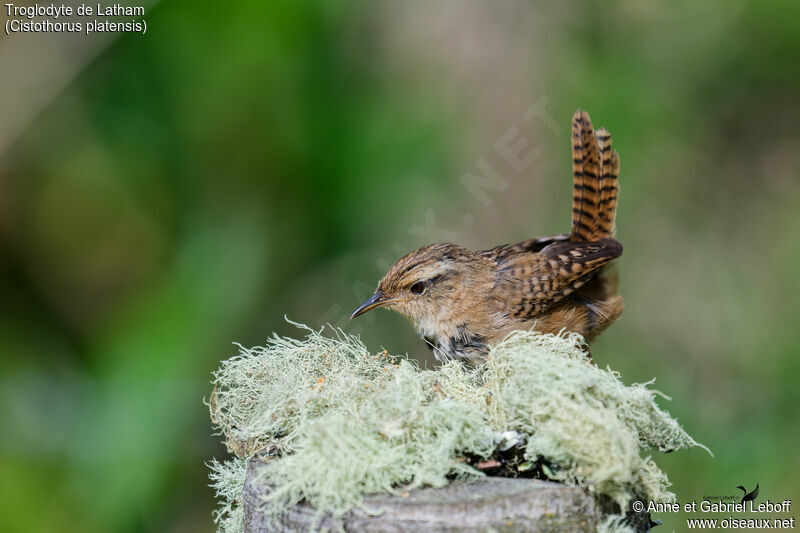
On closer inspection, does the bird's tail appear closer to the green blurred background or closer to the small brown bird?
the small brown bird

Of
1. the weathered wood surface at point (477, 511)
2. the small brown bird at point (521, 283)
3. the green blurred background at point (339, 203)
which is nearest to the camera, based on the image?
the weathered wood surface at point (477, 511)

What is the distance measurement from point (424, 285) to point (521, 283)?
0.50 meters

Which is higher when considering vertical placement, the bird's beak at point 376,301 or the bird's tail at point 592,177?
the bird's tail at point 592,177

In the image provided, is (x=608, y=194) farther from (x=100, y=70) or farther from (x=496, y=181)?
(x=100, y=70)

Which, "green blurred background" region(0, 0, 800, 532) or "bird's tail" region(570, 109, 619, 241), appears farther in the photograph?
"green blurred background" region(0, 0, 800, 532)

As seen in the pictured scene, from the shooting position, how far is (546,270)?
3.56 metres

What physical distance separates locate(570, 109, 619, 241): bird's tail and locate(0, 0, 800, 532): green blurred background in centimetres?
160

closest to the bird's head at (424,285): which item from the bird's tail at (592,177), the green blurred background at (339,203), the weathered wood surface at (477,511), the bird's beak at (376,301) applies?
the bird's beak at (376,301)

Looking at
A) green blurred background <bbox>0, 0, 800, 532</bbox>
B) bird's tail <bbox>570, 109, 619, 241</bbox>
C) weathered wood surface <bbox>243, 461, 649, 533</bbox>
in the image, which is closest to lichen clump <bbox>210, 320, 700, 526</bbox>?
weathered wood surface <bbox>243, 461, 649, 533</bbox>

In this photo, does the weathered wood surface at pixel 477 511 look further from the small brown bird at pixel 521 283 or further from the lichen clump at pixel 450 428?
the small brown bird at pixel 521 283

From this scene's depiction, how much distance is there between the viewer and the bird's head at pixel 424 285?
349 centimetres

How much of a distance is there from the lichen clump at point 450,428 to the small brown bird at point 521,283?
1.29m

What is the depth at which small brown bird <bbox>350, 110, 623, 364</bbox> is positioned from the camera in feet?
11.3

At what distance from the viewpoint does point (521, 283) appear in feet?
11.7
